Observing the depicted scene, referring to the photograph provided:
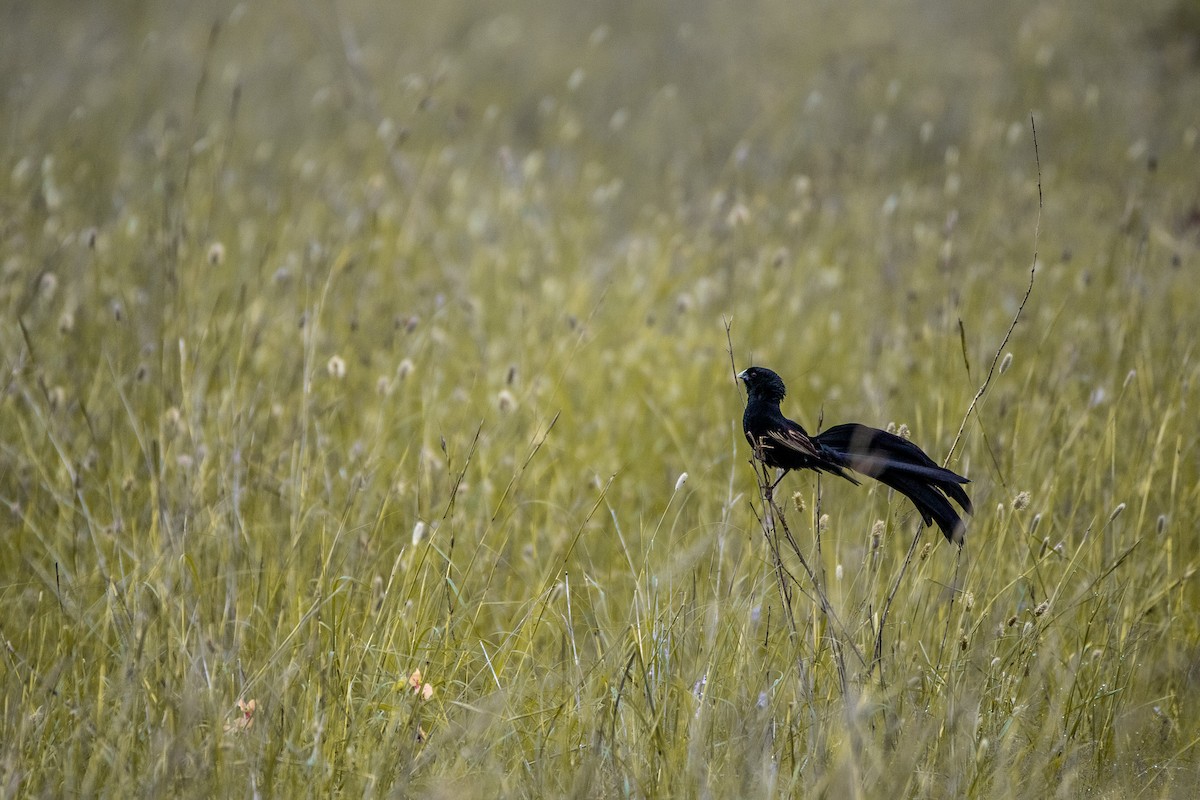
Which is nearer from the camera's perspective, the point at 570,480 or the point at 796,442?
the point at 796,442

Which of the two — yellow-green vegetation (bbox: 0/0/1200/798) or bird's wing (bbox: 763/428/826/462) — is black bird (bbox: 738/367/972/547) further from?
yellow-green vegetation (bbox: 0/0/1200/798)

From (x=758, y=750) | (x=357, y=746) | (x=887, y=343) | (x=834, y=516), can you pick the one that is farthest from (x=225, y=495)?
(x=887, y=343)

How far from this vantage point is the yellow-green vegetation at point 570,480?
158cm

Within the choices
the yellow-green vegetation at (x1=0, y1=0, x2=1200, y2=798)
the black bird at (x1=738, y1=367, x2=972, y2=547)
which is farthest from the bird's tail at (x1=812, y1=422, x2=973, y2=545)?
the yellow-green vegetation at (x1=0, y1=0, x2=1200, y2=798)

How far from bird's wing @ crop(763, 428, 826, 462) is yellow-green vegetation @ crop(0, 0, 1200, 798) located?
12cm

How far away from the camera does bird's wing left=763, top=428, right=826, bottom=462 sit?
4.77 feet

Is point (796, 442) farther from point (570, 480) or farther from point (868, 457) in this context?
point (570, 480)

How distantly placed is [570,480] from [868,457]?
1.47 meters

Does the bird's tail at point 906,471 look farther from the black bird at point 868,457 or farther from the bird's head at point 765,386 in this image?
the bird's head at point 765,386

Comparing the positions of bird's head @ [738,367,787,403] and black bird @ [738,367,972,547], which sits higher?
bird's head @ [738,367,787,403]

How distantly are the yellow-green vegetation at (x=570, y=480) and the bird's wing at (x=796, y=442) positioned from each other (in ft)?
0.39

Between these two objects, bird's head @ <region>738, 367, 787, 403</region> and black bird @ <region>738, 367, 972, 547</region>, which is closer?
black bird @ <region>738, 367, 972, 547</region>

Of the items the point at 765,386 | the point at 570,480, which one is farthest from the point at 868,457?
the point at 570,480

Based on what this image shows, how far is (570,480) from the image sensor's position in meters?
2.75
